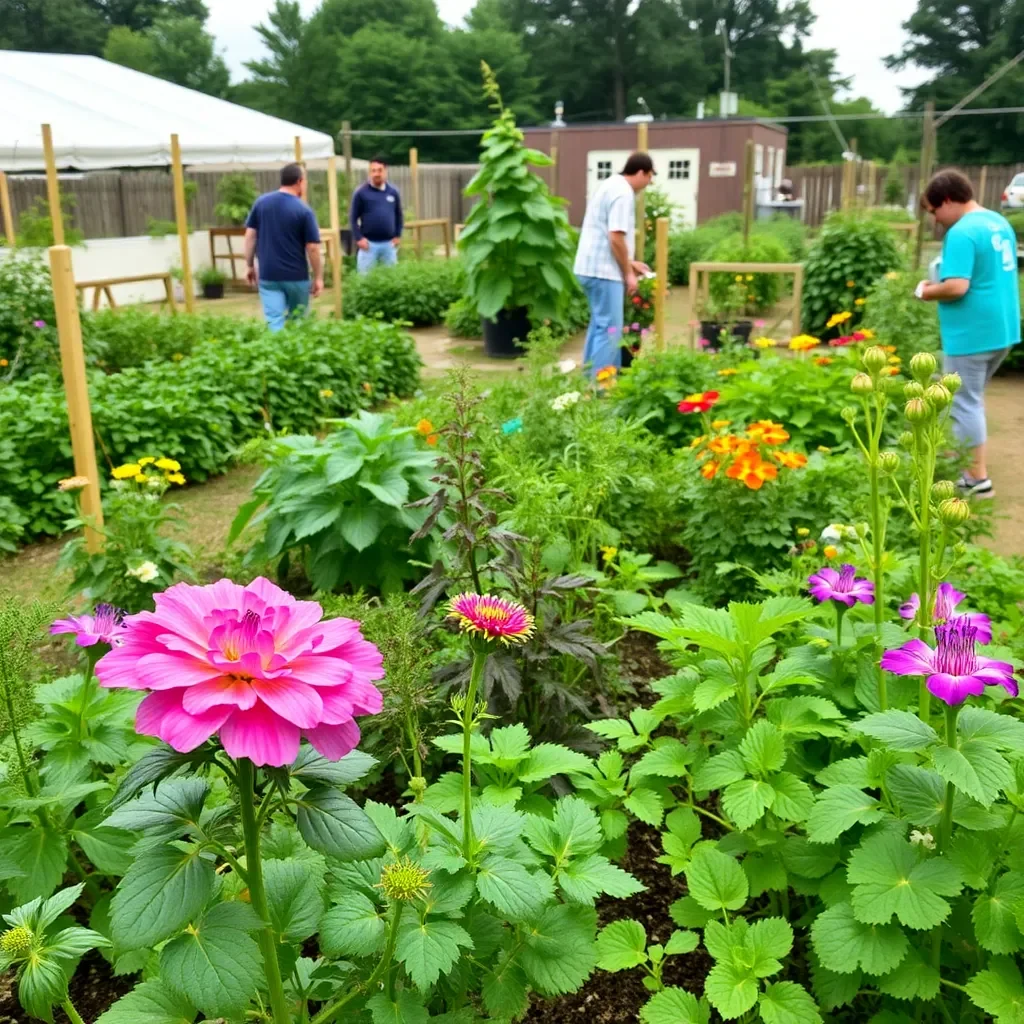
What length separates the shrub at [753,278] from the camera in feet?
35.9

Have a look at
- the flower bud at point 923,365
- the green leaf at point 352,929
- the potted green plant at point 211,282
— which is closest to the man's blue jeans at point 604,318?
the flower bud at point 923,365

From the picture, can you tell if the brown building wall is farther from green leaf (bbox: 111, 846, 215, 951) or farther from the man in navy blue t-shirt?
green leaf (bbox: 111, 846, 215, 951)

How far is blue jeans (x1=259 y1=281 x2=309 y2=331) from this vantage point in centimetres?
809

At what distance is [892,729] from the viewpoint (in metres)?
1.54

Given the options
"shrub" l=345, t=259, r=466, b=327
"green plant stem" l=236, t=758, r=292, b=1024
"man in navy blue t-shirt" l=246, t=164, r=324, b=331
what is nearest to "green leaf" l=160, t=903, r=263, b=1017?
"green plant stem" l=236, t=758, r=292, b=1024

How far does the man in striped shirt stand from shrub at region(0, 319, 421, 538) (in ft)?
5.60

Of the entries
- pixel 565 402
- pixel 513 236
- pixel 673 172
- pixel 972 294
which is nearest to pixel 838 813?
pixel 565 402

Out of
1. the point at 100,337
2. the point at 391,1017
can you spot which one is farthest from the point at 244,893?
the point at 100,337

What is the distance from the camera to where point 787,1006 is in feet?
5.43

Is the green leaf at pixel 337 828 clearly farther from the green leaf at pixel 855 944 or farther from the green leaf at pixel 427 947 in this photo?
the green leaf at pixel 855 944

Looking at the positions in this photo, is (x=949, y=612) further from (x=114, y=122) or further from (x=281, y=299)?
(x=114, y=122)

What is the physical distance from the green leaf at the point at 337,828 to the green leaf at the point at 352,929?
0.66 feet

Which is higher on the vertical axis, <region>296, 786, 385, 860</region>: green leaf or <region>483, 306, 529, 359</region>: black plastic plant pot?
<region>296, 786, 385, 860</region>: green leaf

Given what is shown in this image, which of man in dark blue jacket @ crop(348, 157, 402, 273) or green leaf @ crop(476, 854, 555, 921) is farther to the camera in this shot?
man in dark blue jacket @ crop(348, 157, 402, 273)
